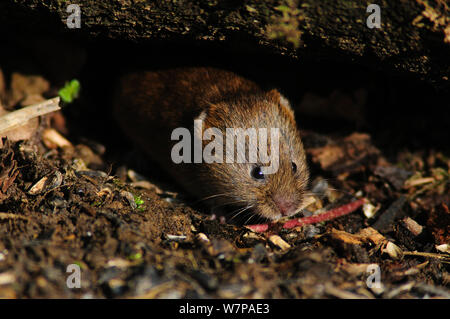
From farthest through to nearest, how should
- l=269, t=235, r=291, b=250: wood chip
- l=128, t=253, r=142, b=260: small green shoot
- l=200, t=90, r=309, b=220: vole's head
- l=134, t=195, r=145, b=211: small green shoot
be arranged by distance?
l=200, t=90, r=309, b=220: vole's head < l=134, t=195, r=145, b=211: small green shoot < l=269, t=235, r=291, b=250: wood chip < l=128, t=253, r=142, b=260: small green shoot

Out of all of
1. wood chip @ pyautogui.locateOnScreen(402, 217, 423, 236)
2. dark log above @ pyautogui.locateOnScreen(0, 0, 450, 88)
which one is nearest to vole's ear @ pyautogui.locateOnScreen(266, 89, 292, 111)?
dark log above @ pyautogui.locateOnScreen(0, 0, 450, 88)

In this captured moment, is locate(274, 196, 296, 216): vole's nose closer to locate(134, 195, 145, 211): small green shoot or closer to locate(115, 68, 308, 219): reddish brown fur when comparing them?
locate(115, 68, 308, 219): reddish brown fur

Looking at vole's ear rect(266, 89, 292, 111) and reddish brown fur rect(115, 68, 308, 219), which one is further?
vole's ear rect(266, 89, 292, 111)

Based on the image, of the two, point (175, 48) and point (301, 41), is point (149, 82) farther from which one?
point (301, 41)

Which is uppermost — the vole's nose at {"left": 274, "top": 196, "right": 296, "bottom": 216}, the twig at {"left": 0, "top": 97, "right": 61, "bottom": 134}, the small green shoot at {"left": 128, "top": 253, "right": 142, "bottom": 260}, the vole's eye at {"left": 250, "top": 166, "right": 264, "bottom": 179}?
the twig at {"left": 0, "top": 97, "right": 61, "bottom": 134}

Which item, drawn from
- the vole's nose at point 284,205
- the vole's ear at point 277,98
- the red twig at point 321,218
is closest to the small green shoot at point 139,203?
the red twig at point 321,218

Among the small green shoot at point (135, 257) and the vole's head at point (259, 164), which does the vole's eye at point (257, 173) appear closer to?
the vole's head at point (259, 164)

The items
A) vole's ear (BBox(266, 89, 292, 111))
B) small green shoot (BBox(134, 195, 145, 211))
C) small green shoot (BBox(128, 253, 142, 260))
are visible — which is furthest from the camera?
vole's ear (BBox(266, 89, 292, 111))

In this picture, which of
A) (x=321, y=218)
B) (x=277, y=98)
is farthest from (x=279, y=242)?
(x=277, y=98)

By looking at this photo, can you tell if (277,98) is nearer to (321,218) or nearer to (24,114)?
(321,218)
